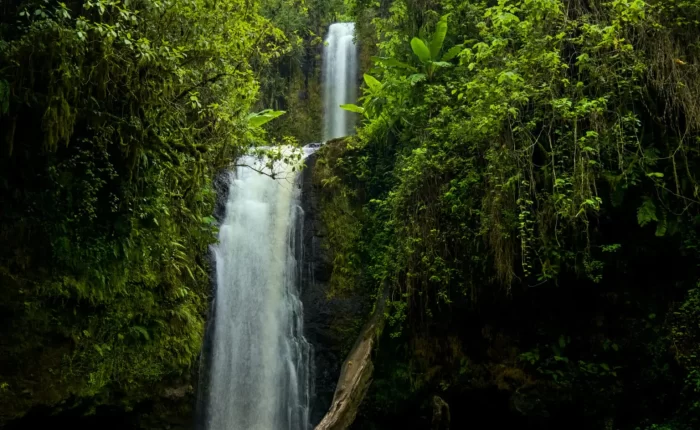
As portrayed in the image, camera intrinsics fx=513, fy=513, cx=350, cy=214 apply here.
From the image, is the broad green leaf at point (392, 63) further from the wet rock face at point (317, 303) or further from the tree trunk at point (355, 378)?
the tree trunk at point (355, 378)

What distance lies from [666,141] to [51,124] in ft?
21.5

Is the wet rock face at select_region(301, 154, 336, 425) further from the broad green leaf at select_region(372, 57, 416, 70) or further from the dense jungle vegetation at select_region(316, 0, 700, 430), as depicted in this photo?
the broad green leaf at select_region(372, 57, 416, 70)

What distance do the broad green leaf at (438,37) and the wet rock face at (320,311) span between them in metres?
3.46

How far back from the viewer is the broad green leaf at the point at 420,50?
8.09 meters

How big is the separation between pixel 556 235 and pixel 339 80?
1187cm

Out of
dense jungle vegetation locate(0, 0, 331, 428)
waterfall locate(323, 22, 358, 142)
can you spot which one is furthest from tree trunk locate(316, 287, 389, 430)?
waterfall locate(323, 22, 358, 142)

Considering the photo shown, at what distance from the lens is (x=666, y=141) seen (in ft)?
19.6

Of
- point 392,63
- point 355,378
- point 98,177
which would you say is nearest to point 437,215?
point 355,378

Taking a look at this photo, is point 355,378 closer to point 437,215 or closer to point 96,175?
point 437,215

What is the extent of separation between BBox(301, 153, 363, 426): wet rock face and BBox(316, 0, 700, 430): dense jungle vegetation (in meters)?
1.34

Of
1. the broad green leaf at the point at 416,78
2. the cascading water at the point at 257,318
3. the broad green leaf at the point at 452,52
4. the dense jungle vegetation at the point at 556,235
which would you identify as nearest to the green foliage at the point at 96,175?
the cascading water at the point at 257,318

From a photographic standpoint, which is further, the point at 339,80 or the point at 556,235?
the point at 339,80

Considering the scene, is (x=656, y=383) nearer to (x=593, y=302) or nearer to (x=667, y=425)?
(x=667, y=425)

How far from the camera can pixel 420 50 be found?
26.8 ft
